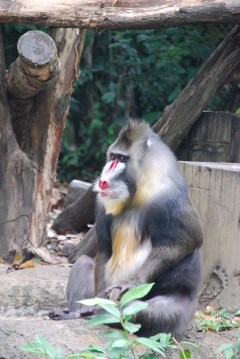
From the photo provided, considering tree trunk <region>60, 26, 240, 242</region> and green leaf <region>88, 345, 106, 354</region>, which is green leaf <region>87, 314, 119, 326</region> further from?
tree trunk <region>60, 26, 240, 242</region>

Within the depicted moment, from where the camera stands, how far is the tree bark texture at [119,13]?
492 cm

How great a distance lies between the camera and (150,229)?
13.3 ft

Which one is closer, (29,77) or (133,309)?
(133,309)

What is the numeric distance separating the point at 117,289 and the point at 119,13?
1956 millimetres

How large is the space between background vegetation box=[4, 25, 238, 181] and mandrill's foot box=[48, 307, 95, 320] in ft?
18.3

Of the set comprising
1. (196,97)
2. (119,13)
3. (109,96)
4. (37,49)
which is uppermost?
(119,13)

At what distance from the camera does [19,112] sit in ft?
19.3

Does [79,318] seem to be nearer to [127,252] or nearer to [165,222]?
[127,252]

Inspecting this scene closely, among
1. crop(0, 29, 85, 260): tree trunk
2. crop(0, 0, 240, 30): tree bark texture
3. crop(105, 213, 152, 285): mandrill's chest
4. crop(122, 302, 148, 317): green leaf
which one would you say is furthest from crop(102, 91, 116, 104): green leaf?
crop(122, 302, 148, 317): green leaf

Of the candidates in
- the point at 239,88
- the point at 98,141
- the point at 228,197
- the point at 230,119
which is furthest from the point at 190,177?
the point at 98,141

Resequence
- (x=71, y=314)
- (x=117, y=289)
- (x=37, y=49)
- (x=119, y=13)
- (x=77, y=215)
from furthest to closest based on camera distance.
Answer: (x=77, y=215)
(x=37, y=49)
(x=119, y=13)
(x=71, y=314)
(x=117, y=289)

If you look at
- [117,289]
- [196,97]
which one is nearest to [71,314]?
[117,289]

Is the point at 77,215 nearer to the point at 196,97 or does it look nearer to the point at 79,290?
the point at 196,97

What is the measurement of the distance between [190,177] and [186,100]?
A: 3.16ft
